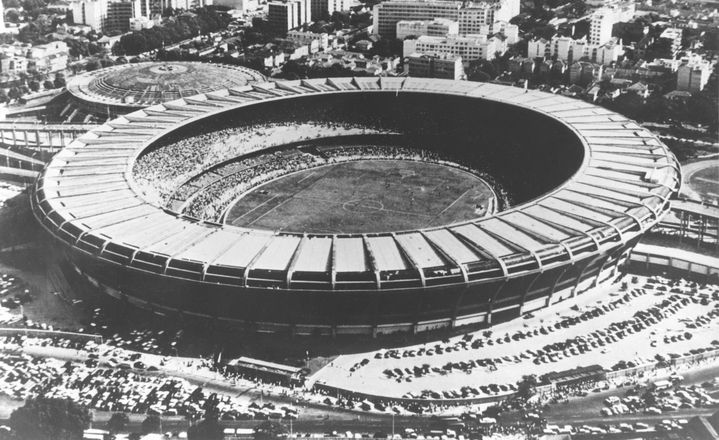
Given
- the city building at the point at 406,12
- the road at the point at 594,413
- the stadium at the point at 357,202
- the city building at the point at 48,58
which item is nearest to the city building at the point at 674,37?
the city building at the point at 406,12

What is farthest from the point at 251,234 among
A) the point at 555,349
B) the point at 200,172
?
the point at 200,172

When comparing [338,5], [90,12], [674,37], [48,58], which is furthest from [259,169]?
[338,5]

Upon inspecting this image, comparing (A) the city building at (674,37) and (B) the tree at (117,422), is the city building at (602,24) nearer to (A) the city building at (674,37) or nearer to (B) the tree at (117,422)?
(A) the city building at (674,37)

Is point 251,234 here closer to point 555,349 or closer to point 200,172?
point 555,349

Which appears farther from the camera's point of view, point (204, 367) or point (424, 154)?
point (424, 154)

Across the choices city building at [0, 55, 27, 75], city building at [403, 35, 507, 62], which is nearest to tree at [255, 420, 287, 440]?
city building at [403, 35, 507, 62]

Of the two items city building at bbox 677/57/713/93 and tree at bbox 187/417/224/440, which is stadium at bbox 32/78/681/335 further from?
city building at bbox 677/57/713/93
